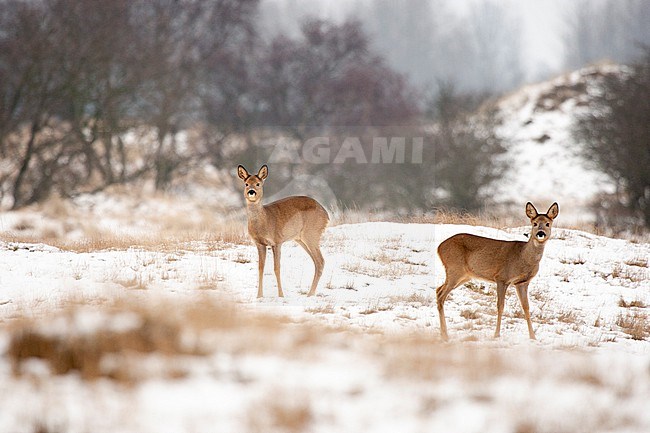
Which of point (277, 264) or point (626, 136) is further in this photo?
point (626, 136)

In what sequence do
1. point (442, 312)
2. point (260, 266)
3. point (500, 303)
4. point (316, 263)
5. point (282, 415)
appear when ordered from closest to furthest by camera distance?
point (282, 415) → point (442, 312) → point (500, 303) → point (260, 266) → point (316, 263)

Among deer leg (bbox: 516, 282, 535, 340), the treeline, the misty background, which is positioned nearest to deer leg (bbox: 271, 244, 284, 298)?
deer leg (bbox: 516, 282, 535, 340)

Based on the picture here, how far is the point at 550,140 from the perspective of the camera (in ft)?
123

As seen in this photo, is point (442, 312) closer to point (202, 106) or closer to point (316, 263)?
point (316, 263)

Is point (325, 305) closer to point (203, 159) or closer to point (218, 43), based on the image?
point (203, 159)

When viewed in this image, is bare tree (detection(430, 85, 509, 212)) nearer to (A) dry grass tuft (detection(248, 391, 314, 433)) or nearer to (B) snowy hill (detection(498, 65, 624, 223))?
(B) snowy hill (detection(498, 65, 624, 223))

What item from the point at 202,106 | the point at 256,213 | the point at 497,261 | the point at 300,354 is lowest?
the point at 300,354

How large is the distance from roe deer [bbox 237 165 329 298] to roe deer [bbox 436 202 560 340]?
2120 mm

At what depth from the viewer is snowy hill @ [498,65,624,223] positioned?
3284cm

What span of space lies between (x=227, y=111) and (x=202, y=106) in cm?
113

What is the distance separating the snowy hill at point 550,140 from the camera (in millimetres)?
32844

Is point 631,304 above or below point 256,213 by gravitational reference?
below

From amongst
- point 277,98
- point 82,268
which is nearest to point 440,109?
point 277,98

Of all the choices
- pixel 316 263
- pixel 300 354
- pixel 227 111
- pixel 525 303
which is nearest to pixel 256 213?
pixel 316 263
